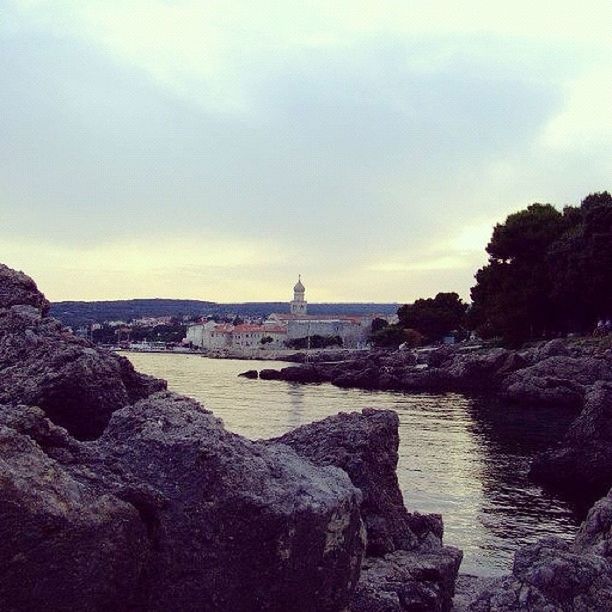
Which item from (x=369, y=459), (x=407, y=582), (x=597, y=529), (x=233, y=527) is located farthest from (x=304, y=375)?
(x=233, y=527)

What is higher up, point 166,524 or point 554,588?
point 166,524

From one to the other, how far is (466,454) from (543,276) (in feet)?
137

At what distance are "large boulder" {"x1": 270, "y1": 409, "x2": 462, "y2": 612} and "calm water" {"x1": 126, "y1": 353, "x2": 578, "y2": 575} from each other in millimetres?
4870

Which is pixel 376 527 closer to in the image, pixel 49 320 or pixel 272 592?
pixel 272 592

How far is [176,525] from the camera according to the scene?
4.71m

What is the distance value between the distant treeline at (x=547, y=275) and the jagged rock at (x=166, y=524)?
5078 centimetres

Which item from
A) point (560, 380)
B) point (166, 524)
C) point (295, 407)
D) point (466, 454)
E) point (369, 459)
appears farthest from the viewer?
point (560, 380)

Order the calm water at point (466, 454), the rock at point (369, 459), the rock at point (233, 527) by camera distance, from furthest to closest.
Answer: the calm water at point (466, 454), the rock at point (369, 459), the rock at point (233, 527)

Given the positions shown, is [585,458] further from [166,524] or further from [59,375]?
[166,524]

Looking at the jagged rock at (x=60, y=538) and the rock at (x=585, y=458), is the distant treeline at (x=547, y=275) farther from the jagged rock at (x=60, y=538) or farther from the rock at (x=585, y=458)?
the jagged rock at (x=60, y=538)

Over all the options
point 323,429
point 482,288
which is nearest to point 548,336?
point 482,288

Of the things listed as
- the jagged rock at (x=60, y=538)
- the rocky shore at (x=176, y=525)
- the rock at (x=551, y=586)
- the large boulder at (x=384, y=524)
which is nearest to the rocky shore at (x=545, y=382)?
the large boulder at (x=384, y=524)

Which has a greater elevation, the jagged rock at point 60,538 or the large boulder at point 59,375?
the large boulder at point 59,375

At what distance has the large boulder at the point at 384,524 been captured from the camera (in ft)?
20.1
